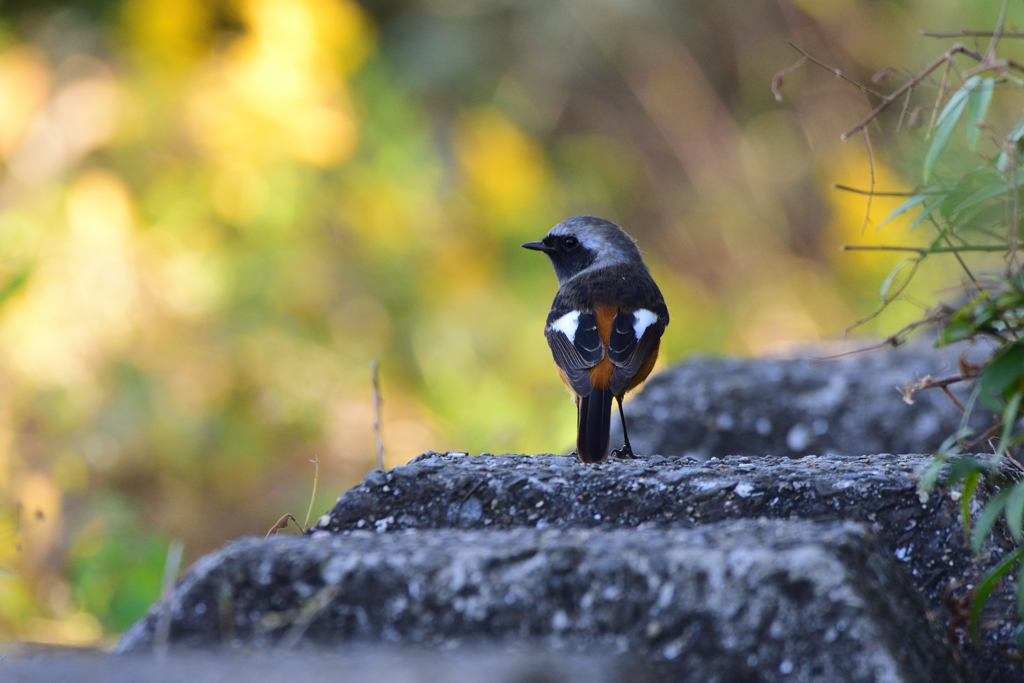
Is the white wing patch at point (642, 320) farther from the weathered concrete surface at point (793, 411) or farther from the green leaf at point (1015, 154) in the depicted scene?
the green leaf at point (1015, 154)

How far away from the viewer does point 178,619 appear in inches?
77.1

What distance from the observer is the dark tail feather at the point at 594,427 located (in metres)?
3.58

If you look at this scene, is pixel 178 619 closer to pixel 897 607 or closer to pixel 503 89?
pixel 897 607

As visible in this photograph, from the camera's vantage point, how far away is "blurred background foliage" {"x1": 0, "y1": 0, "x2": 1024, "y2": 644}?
21.3ft

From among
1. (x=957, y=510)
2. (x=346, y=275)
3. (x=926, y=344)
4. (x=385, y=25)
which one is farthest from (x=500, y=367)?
(x=957, y=510)

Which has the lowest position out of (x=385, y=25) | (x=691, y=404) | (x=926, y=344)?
(x=691, y=404)

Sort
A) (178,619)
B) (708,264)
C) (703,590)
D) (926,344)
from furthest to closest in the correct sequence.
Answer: (708,264) → (926,344) → (178,619) → (703,590)

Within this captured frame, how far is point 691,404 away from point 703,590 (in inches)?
122

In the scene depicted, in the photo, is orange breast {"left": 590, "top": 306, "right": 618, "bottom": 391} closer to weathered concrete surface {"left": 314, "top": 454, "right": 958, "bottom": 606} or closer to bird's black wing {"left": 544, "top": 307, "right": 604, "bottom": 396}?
bird's black wing {"left": 544, "top": 307, "right": 604, "bottom": 396}

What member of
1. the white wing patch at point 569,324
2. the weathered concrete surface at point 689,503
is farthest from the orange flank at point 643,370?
the weathered concrete surface at point 689,503

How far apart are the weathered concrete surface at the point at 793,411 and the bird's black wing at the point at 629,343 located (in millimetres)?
603

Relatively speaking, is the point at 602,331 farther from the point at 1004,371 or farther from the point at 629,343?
the point at 1004,371

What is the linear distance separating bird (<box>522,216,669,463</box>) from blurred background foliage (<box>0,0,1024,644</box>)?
0.93 meters

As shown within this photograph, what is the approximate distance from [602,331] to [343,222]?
151 inches
